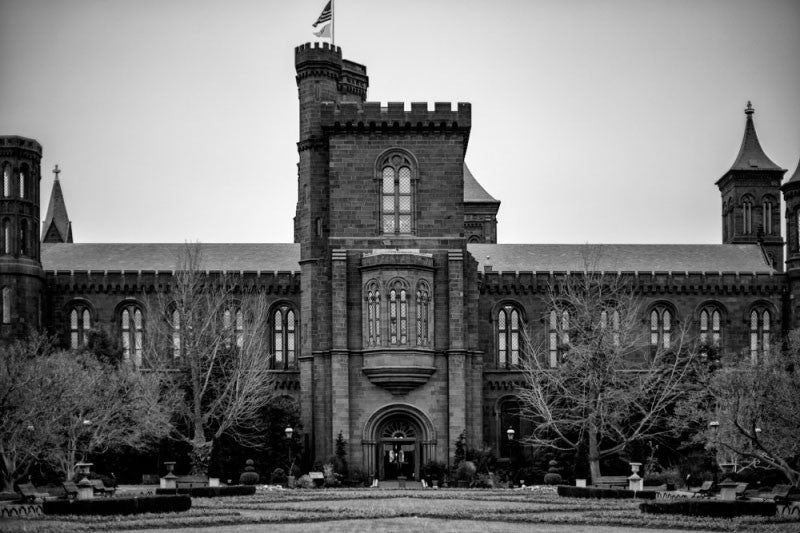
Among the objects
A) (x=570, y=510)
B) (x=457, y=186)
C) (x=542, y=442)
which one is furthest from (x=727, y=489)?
(x=457, y=186)

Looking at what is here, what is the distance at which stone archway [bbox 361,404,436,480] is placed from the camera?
207ft

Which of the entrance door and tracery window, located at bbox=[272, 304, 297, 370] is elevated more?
tracery window, located at bbox=[272, 304, 297, 370]

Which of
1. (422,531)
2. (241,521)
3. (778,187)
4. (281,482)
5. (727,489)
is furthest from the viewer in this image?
(778,187)

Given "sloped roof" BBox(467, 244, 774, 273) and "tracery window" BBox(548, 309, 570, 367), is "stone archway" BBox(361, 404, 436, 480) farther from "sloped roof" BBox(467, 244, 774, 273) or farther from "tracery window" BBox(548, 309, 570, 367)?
"sloped roof" BBox(467, 244, 774, 273)

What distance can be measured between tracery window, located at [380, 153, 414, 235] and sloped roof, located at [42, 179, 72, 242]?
129 ft

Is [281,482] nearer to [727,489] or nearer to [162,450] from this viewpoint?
[162,450]

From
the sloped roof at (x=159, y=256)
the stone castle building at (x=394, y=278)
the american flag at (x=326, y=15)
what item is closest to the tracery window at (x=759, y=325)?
the stone castle building at (x=394, y=278)

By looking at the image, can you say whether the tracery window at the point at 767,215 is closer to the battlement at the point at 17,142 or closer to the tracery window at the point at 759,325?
the tracery window at the point at 759,325

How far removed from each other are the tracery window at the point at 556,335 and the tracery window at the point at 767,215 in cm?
1927

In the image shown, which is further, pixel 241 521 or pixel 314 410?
pixel 314 410

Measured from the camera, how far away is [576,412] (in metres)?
68.4

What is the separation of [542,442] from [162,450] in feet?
62.7

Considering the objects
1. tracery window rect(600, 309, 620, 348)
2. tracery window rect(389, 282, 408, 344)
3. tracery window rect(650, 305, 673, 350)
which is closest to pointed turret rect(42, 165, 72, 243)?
tracery window rect(389, 282, 408, 344)

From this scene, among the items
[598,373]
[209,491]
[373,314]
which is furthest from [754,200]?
[209,491]
